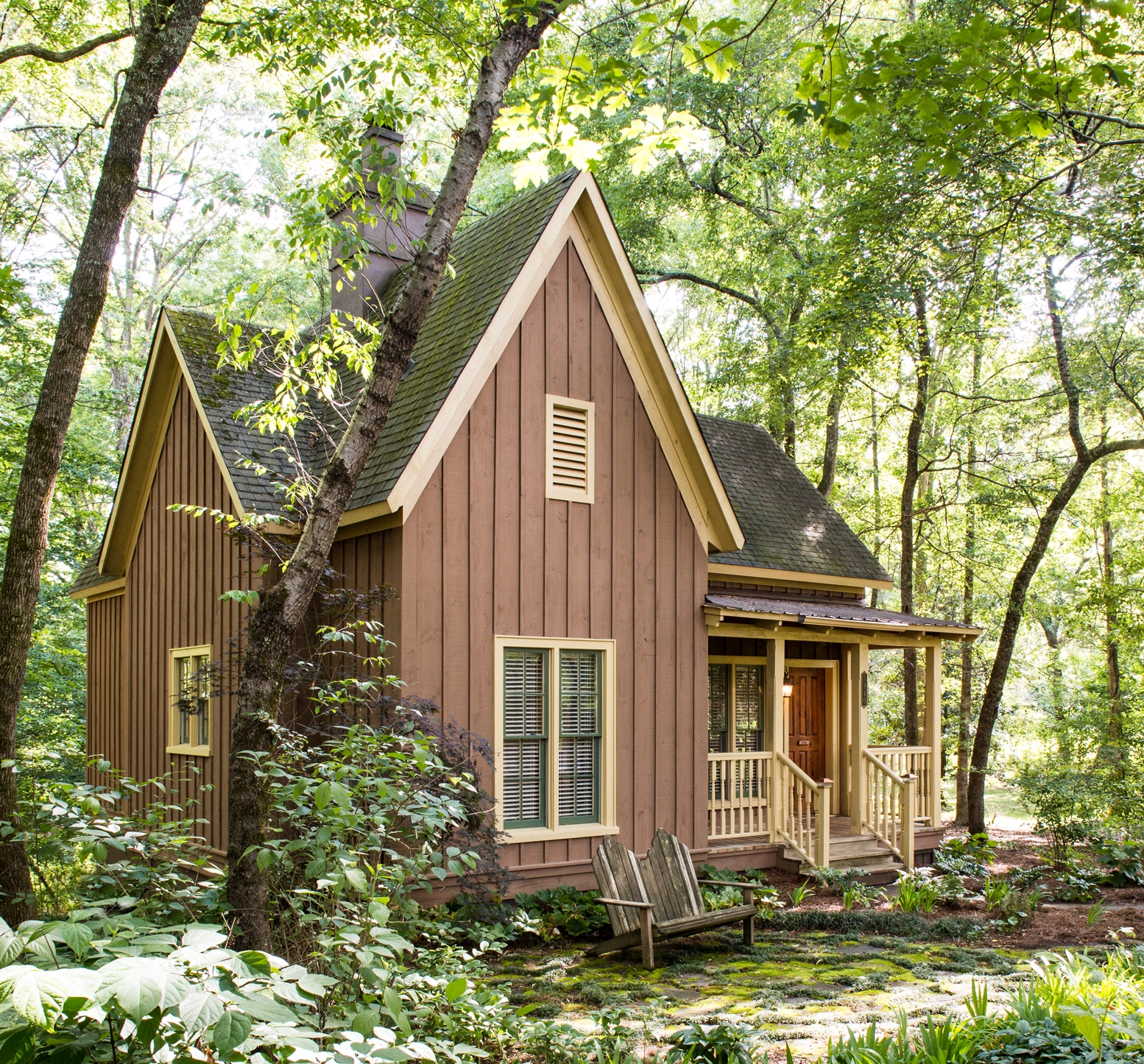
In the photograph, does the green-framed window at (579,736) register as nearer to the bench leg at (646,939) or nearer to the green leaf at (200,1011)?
the bench leg at (646,939)

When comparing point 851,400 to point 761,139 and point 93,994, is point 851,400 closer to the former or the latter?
point 761,139

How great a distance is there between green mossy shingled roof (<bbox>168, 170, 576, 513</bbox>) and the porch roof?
421cm

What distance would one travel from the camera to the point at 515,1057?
525 centimetres

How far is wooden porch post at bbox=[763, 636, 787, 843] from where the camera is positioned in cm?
1216

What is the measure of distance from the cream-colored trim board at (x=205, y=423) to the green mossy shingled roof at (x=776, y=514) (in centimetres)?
652

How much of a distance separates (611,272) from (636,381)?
1.23 metres

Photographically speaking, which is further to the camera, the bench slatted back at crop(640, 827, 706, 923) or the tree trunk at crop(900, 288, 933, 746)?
the tree trunk at crop(900, 288, 933, 746)

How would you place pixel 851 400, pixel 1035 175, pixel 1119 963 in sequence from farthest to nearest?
pixel 851 400, pixel 1035 175, pixel 1119 963

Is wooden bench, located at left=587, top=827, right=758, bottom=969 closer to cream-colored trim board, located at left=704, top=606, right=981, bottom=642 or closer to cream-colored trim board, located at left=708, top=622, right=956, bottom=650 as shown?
cream-colored trim board, located at left=704, top=606, right=981, bottom=642

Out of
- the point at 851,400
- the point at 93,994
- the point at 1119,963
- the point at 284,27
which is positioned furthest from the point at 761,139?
the point at 93,994

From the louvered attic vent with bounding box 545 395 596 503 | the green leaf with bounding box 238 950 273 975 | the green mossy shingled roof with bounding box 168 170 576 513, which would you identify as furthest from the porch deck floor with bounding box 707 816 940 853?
the green leaf with bounding box 238 950 273 975

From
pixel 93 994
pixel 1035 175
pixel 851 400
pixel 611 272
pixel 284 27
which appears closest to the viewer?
pixel 93 994

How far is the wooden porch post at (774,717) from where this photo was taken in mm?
12156

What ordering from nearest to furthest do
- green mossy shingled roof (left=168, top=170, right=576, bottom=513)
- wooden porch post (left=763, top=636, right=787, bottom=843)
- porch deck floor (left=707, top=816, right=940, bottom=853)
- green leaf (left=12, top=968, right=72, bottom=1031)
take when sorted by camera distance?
1. green leaf (left=12, top=968, right=72, bottom=1031)
2. green mossy shingled roof (left=168, top=170, right=576, bottom=513)
3. porch deck floor (left=707, top=816, right=940, bottom=853)
4. wooden porch post (left=763, top=636, right=787, bottom=843)
